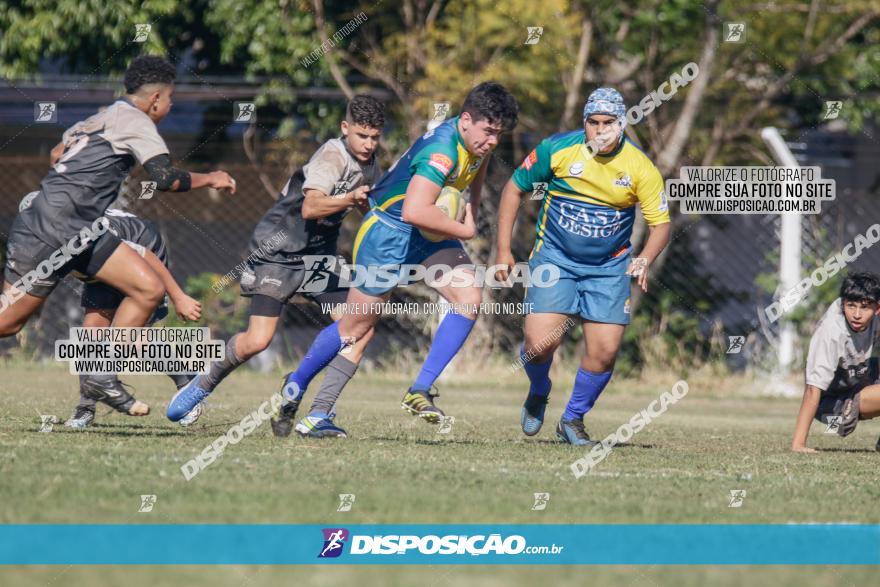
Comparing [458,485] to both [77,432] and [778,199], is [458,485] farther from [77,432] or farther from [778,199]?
[778,199]

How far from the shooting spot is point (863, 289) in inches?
323

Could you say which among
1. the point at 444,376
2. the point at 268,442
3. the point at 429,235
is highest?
the point at 429,235

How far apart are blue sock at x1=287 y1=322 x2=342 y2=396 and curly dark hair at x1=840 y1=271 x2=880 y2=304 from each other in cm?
332

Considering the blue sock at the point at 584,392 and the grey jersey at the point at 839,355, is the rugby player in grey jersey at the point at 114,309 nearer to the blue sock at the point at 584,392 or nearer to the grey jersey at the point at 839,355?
the blue sock at the point at 584,392

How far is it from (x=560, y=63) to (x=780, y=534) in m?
12.0

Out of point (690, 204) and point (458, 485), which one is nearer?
point (458, 485)

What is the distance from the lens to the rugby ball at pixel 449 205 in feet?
24.8

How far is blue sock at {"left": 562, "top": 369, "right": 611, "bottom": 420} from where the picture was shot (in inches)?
325

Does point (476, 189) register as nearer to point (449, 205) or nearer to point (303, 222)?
point (449, 205)

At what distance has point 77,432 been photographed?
7.62 metres

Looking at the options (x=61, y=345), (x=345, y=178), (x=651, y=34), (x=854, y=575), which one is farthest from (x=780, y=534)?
(x=651, y=34)

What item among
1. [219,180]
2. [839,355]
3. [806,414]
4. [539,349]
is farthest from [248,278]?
[839,355]

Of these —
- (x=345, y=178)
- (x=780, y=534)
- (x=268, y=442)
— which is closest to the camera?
(x=780, y=534)

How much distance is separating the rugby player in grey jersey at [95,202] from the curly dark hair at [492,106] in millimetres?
1479
